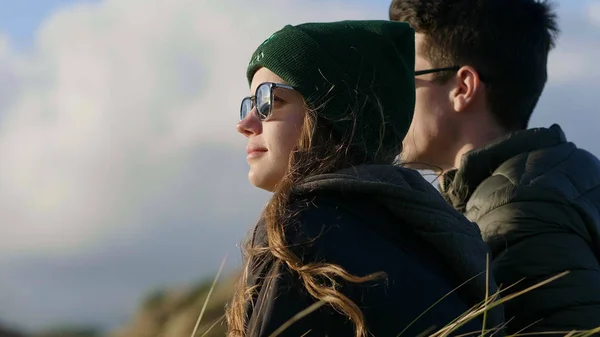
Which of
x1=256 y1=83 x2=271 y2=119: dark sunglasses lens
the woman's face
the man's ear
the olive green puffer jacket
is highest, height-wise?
x1=256 y1=83 x2=271 y2=119: dark sunglasses lens

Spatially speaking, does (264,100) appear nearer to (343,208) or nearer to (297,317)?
(343,208)

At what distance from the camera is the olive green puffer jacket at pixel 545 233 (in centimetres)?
304

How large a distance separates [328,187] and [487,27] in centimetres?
196

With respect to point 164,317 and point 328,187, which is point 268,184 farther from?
point 164,317

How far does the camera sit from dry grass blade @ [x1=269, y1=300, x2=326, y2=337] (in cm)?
216

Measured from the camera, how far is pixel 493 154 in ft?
11.6

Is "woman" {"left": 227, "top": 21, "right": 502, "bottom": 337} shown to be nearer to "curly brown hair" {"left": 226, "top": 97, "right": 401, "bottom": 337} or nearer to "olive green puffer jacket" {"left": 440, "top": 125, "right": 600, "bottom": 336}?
"curly brown hair" {"left": 226, "top": 97, "right": 401, "bottom": 337}

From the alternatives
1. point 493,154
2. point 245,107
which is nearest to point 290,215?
point 245,107

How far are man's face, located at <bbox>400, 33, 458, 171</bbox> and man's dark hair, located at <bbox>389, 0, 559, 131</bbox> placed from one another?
0.26 ft

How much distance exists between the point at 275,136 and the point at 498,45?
5.38ft

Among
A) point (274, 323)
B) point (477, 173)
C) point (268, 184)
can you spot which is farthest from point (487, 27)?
point (274, 323)

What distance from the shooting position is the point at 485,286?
8.54 ft

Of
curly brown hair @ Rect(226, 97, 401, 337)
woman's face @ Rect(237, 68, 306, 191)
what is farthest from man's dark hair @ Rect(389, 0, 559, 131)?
woman's face @ Rect(237, 68, 306, 191)

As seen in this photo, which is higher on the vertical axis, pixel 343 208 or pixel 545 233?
pixel 343 208
